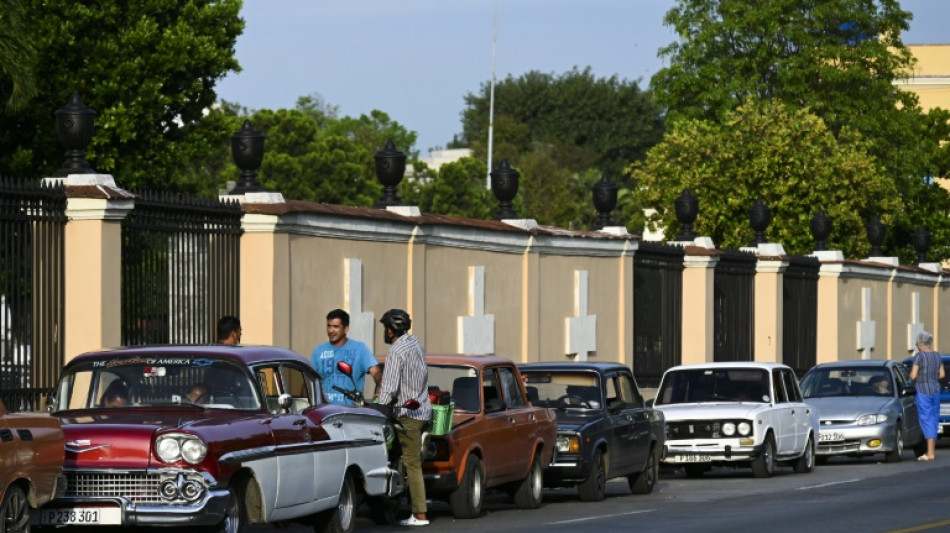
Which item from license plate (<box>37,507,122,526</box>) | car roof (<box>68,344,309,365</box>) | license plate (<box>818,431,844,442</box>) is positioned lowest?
license plate (<box>818,431,844,442</box>)

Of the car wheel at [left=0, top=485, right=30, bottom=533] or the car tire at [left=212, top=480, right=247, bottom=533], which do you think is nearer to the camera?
the car wheel at [left=0, top=485, right=30, bottom=533]

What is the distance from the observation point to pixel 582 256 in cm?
2958

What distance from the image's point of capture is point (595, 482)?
792 inches

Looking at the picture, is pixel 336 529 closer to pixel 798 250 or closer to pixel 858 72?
pixel 798 250

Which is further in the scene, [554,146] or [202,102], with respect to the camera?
[554,146]

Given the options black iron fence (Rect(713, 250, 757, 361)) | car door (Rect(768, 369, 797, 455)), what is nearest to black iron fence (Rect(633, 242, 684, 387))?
black iron fence (Rect(713, 250, 757, 361))

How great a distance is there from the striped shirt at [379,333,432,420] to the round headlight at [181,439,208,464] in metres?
3.84

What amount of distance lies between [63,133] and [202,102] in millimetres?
26997

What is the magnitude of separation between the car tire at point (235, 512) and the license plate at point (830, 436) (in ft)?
50.0

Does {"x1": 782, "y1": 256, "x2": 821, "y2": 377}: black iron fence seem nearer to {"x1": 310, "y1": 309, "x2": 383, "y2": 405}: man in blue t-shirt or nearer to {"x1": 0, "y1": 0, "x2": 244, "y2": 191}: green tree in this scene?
{"x1": 0, "y1": 0, "x2": 244, "y2": 191}: green tree

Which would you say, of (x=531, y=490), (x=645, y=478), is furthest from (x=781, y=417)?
(x=531, y=490)

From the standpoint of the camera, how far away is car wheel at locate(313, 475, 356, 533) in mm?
15109

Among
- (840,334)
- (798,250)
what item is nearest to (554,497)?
(840,334)

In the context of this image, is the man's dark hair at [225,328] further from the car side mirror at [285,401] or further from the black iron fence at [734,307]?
the black iron fence at [734,307]
